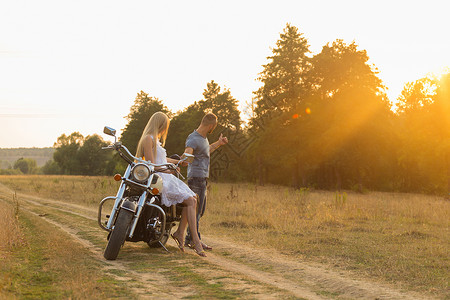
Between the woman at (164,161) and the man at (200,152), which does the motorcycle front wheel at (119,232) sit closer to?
the woman at (164,161)

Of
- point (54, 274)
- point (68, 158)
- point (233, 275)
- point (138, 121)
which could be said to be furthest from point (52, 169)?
point (233, 275)

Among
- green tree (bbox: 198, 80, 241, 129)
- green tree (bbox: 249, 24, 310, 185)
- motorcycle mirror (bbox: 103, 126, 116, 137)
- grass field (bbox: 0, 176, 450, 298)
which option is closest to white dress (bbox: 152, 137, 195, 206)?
motorcycle mirror (bbox: 103, 126, 116, 137)

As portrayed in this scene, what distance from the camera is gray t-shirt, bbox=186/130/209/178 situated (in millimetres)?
8023

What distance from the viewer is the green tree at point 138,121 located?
2141 inches

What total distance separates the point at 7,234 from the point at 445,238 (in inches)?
346

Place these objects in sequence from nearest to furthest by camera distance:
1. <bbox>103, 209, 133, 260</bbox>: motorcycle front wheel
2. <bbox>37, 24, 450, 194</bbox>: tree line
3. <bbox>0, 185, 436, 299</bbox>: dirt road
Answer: <bbox>0, 185, 436, 299</bbox>: dirt road
<bbox>103, 209, 133, 260</bbox>: motorcycle front wheel
<bbox>37, 24, 450, 194</bbox>: tree line

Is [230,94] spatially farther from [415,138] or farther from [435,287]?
[435,287]

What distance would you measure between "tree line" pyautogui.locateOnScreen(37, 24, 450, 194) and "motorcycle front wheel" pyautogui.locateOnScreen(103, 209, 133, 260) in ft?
79.6

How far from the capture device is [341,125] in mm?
32844

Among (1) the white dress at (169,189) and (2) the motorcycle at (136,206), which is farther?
(1) the white dress at (169,189)

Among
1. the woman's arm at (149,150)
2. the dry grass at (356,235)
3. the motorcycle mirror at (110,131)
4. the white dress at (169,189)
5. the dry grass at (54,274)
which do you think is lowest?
Result: the dry grass at (54,274)

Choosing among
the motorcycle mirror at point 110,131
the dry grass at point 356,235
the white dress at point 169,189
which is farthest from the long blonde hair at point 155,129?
the dry grass at point 356,235

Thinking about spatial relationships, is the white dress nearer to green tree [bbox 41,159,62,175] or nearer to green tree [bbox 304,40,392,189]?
green tree [bbox 304,40,392,189]

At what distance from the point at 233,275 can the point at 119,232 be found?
164 cm
